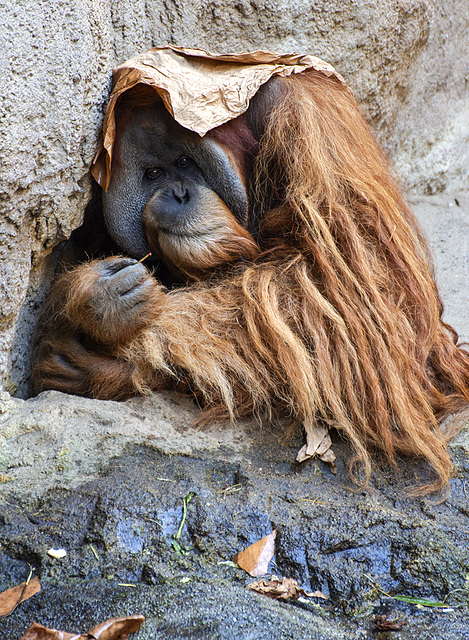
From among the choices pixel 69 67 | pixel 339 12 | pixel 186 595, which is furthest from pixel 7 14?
pixel 339 12

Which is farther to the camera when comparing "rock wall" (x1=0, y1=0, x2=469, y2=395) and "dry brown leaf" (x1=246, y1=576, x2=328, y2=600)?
"rock wall" (x1=0, y1=0, x2=469, y2=395)

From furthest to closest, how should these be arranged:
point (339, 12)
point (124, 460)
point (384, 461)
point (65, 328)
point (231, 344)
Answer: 1. point (339, 12)
2. point (65, 328)
3. point (231, 344)
4. point (384, 461)
5. point (124, 460)

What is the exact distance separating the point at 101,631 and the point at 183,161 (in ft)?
4.48

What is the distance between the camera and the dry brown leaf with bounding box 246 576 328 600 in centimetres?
139

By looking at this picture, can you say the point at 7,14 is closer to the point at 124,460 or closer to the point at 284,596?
the point at 124,460

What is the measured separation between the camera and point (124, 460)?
1.66 metres

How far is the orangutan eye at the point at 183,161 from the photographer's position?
6.85 ft

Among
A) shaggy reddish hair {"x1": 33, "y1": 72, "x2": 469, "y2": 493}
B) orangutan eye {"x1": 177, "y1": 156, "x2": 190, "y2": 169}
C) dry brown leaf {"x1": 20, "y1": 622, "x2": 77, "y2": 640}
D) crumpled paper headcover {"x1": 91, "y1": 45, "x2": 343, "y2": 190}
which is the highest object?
crumpled paper headcover {"x1": 91, "y1": 45, "x2": 343, "y2": 190}

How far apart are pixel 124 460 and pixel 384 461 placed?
706mm

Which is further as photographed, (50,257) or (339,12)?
(339,12)

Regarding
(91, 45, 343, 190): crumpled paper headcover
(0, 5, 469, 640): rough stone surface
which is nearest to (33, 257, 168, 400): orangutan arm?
(0, 5, 469, 640): rough stone surface

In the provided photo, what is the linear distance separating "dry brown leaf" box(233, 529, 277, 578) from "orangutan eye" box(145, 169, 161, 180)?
3.77ft

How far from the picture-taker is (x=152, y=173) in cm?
212

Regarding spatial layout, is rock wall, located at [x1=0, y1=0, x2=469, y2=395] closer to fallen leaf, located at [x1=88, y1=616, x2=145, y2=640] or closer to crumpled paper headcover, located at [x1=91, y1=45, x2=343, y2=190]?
crumpled paper headcover, located at [x1=91, y1=45, x2=343, y2=190]
